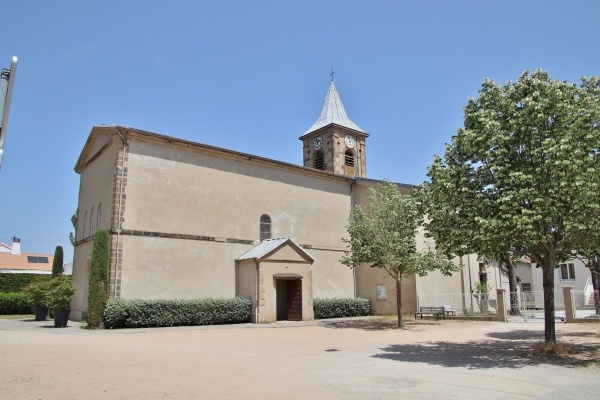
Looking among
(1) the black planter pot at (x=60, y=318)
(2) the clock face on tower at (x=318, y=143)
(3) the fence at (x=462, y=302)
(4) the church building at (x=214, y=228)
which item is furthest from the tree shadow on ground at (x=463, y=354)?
(2) the clock face on tower at (x=318, y=143)

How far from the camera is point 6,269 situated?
4247cm

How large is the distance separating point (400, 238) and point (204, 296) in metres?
10.2

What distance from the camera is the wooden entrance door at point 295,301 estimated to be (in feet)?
81.0

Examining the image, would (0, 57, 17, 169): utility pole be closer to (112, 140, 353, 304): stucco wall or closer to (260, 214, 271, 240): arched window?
(112, 140, 353, 304): stucco wall

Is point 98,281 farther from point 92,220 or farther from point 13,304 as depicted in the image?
point 13,304

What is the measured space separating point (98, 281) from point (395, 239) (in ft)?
44.8

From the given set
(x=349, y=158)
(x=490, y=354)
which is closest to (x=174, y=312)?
(x=490, y=354)

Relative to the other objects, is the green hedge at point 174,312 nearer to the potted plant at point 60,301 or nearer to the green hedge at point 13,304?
the potted plant at point 60,301

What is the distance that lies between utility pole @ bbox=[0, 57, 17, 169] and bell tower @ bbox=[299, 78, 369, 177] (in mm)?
36250

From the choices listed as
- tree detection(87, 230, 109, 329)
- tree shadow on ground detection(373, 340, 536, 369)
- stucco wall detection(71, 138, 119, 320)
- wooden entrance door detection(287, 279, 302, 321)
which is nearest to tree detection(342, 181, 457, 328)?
wooden entrance door detection(287, 279, 302, 321)

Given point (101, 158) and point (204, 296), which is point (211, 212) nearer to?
point (204, 296)

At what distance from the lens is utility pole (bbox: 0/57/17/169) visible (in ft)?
10.1

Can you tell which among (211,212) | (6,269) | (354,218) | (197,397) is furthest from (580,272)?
(6,269)

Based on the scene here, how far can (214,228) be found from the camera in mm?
23672
